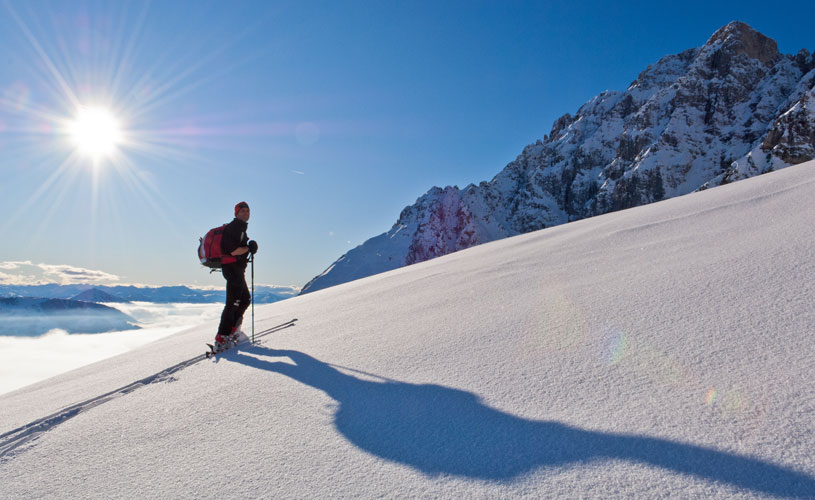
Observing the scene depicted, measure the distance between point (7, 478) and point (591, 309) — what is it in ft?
12.6

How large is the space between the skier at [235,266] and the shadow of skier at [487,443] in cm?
306

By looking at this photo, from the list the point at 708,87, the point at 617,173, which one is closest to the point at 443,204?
the point at 617,173

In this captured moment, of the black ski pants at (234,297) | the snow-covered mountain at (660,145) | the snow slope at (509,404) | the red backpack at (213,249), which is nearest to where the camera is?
the snow slope at (509,404)

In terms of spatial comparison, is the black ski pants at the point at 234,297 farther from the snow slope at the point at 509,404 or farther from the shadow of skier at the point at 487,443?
the shadow of skier at the point at 487,443

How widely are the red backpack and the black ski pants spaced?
0.36 ft

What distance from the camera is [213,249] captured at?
16.8ft

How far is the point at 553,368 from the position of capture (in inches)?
89.7

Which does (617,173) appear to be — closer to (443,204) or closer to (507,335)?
(443,204)

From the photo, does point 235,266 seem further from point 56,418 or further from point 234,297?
point 56,418

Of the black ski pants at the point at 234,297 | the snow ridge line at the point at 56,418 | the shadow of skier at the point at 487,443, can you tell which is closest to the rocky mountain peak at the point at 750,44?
the black ski pants at the point at 234,297

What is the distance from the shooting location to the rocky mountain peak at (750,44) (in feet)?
440

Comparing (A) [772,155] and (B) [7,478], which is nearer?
(B) [7,478]

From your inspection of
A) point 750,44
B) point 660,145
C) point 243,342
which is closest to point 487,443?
point 243,342

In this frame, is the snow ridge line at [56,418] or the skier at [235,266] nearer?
the snow ridge line at [56,418]
